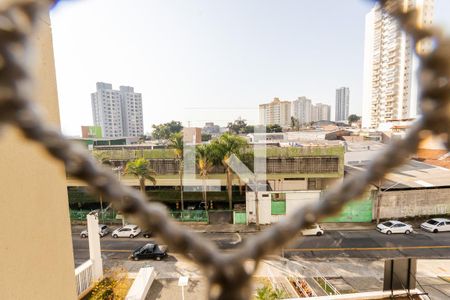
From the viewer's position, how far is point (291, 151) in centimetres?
1484

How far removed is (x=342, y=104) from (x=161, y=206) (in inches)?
4889

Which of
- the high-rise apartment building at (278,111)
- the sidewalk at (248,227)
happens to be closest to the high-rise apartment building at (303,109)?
the high-rise apartment building at (278,111)

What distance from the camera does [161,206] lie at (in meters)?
0.54

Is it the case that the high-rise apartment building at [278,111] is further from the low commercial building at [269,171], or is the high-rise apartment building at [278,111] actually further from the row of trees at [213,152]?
the row of trees at [213,152]

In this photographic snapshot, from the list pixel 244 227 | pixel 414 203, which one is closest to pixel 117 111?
pixel 244 227

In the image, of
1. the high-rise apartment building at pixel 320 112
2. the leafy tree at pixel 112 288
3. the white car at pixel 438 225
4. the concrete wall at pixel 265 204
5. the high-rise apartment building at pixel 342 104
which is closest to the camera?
the leafy tree at pixel 112 288

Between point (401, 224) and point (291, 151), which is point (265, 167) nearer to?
point (291, 151)

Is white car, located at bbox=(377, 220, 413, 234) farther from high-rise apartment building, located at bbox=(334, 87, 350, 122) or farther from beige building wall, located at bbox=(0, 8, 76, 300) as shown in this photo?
high-rise apartment building, located at bbox=(334, 87, 350, 122)

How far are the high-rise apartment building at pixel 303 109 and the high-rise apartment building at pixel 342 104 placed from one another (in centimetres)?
1721

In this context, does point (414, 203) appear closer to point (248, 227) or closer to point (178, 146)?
point (248, 227)

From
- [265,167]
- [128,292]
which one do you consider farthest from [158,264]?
[265,167]

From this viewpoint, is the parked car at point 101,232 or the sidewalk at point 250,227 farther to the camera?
the parked car at point 101,232

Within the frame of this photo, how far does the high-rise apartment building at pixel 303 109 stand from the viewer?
3880 inches

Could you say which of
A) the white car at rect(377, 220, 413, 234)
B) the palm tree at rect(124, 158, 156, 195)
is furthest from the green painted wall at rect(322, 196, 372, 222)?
the palm tree at rect(124, 158, 156, 195)
